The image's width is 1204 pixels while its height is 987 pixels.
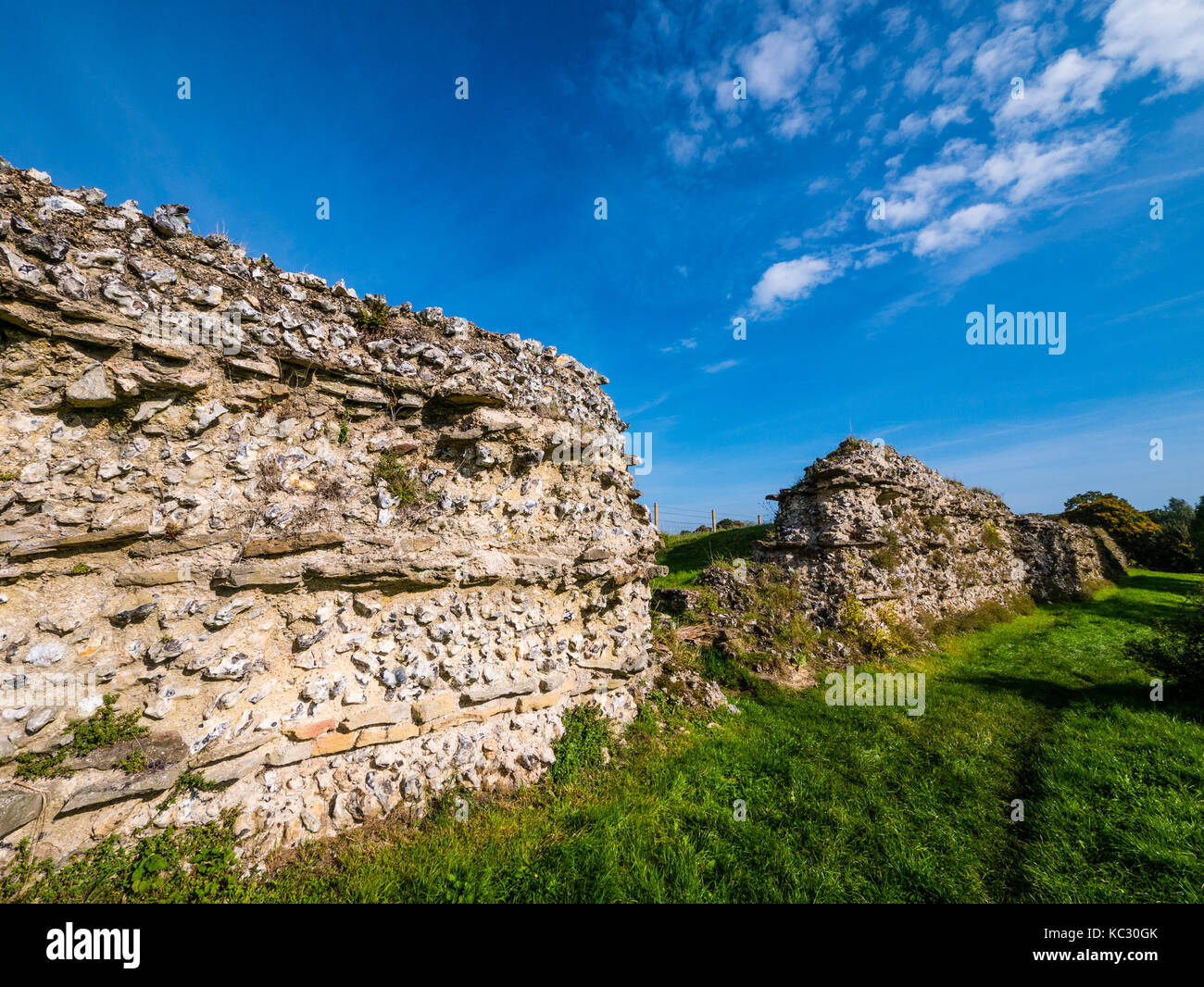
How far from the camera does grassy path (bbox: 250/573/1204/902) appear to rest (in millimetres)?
4094

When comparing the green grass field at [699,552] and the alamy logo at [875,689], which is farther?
the green grass field at [699,552]

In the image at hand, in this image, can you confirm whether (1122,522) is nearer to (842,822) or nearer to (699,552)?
(699,552)

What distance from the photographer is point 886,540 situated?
13.3m

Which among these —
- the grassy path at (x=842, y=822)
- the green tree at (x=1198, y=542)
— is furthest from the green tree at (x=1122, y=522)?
the grassy path at (x=842, y=822)

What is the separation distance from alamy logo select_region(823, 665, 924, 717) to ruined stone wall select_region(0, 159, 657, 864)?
601 cm

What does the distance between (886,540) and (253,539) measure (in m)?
15.0

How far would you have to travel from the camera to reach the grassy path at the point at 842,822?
13.4 ft

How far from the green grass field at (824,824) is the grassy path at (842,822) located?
2 cm

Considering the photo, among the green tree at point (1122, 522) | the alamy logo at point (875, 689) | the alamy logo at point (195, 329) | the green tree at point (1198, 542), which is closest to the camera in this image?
the alamy logo at point (195, 329)

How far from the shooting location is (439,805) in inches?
198
